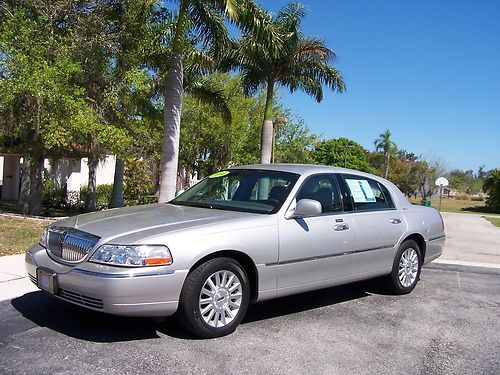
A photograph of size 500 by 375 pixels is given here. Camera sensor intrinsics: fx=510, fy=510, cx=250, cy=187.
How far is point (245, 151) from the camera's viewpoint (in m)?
30.1

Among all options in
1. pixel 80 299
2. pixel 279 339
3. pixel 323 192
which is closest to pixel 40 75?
pixel 323 192

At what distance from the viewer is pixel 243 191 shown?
584 centimetres

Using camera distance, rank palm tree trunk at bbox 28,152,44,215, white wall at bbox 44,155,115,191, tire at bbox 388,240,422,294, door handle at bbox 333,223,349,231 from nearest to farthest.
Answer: door handle at bbox 333,223,349,231 < tire at bbox 388,240,422,294 < palm tree trunk at bbox 28,152,44,215 < white wall at bbox 44,155,115,191

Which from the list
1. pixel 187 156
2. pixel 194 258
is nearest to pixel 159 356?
pixel 194 258

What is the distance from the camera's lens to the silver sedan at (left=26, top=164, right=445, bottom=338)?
429 cm

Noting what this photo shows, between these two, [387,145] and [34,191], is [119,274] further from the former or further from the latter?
[387,145]

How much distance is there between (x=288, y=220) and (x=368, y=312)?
1641mm

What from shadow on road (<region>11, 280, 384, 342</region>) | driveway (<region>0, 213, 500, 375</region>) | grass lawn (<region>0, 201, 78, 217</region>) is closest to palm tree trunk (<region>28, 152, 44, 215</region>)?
grass lawn (<region>0, 201, 78, 217</region>)

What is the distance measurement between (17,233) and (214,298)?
6796 mm

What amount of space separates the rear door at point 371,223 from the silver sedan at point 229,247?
1 centimetres

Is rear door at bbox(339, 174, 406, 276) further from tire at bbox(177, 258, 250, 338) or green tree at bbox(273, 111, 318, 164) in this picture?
green tree at bbox(273, 111, 318, 164)

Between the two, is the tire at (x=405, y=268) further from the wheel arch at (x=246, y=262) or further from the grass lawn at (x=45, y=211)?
the grass lawn at (x=45, y=211)

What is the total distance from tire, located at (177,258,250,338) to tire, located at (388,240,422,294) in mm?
2582

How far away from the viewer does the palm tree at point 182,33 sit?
1285 cm
